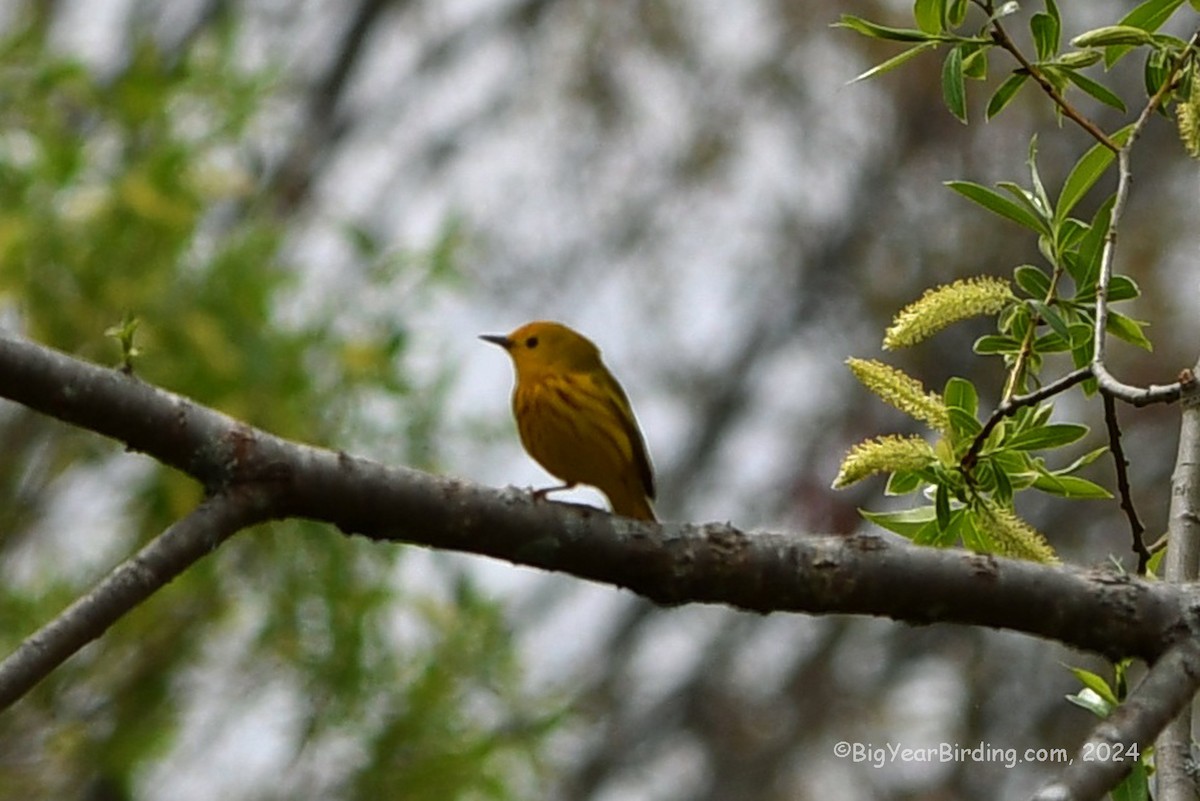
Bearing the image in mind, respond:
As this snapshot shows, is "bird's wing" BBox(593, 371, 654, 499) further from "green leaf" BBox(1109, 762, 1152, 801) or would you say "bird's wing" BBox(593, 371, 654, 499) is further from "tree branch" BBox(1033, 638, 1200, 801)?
"tree branch" BBox(1033, 638, 1200, 801)

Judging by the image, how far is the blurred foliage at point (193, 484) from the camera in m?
4.93

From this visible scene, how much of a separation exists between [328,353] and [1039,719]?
15.5ft

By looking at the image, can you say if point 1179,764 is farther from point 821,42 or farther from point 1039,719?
point 821,42

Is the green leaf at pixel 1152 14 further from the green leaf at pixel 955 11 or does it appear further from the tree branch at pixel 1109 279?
the green leaf at pixel 955 11

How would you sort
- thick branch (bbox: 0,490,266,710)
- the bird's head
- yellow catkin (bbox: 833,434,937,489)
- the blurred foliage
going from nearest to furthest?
thick branch (bbox: 0,490,266,710), yellow catkin (bbox: 833,434,937,489), the bird's head, the blurred foliage

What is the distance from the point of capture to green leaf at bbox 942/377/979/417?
6.34 feet

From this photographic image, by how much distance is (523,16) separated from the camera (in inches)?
407

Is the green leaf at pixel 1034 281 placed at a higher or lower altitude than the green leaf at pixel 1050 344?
higher

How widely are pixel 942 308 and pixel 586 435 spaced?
1.83 m

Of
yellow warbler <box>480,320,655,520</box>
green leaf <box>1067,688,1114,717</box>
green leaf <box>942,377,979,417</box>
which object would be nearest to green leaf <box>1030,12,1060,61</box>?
green leaf <box>942,377,979,417</box>

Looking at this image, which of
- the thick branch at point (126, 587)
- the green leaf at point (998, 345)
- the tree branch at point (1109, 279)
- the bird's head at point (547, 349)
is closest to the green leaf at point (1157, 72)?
the tree branch at point (1109, 279)

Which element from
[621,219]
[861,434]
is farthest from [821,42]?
[861,434]

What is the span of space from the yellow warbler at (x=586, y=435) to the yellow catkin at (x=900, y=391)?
176 centimetres

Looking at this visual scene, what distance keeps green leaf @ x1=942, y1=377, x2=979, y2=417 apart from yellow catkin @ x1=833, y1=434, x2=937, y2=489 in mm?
59
